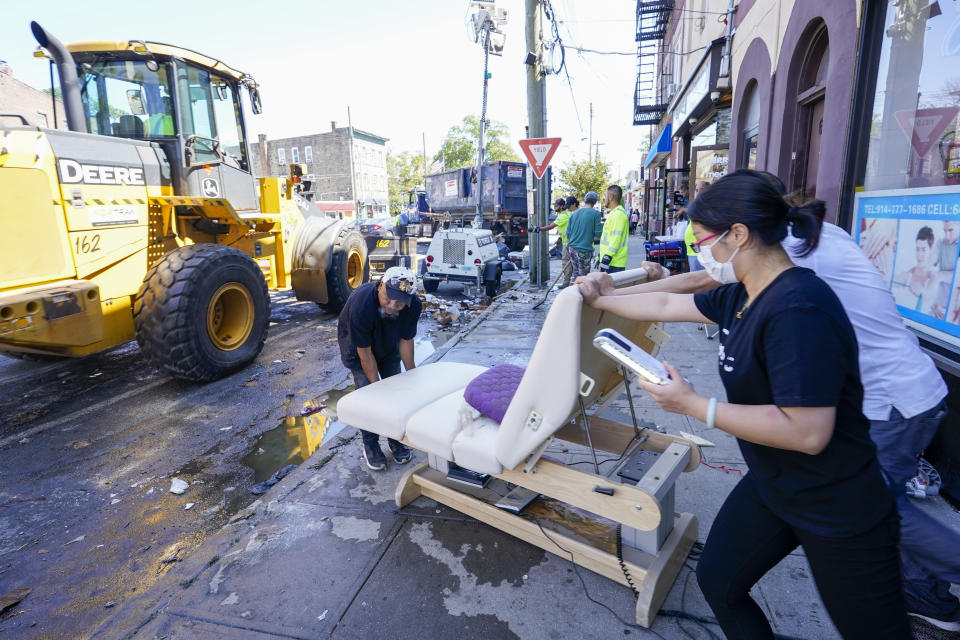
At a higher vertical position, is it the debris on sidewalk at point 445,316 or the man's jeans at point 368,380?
the man's jeans at point 368,380

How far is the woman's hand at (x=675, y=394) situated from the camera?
1452mm

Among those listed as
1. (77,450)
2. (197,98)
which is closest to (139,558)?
(77,450)

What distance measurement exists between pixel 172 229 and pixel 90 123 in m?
1.41

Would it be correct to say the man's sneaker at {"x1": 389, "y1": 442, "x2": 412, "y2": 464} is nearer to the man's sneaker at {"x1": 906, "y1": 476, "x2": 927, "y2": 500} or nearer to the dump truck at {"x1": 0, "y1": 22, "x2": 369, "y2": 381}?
the dump truck at {"x1": 0, "y1": 22, "x2": 369, "y2": 381}

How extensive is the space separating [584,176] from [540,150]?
28.0 m

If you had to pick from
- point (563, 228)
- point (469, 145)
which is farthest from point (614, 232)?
point (469, 145)

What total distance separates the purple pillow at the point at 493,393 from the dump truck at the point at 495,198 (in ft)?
51.8

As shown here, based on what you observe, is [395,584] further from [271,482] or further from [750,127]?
[750,127]

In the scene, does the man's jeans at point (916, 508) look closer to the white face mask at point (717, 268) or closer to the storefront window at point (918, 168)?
the white face mask at point (717, 268)

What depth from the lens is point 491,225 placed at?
62.7ft

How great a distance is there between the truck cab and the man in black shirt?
6048 millimetres

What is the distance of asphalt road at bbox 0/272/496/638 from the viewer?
2.78m

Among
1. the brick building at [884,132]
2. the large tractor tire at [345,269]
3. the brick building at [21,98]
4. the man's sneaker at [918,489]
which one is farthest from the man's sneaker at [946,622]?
the brick building at [21,98]

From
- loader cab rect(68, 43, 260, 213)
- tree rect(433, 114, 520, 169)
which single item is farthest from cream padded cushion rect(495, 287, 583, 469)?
tree rect(433, 114, 520, 169)
